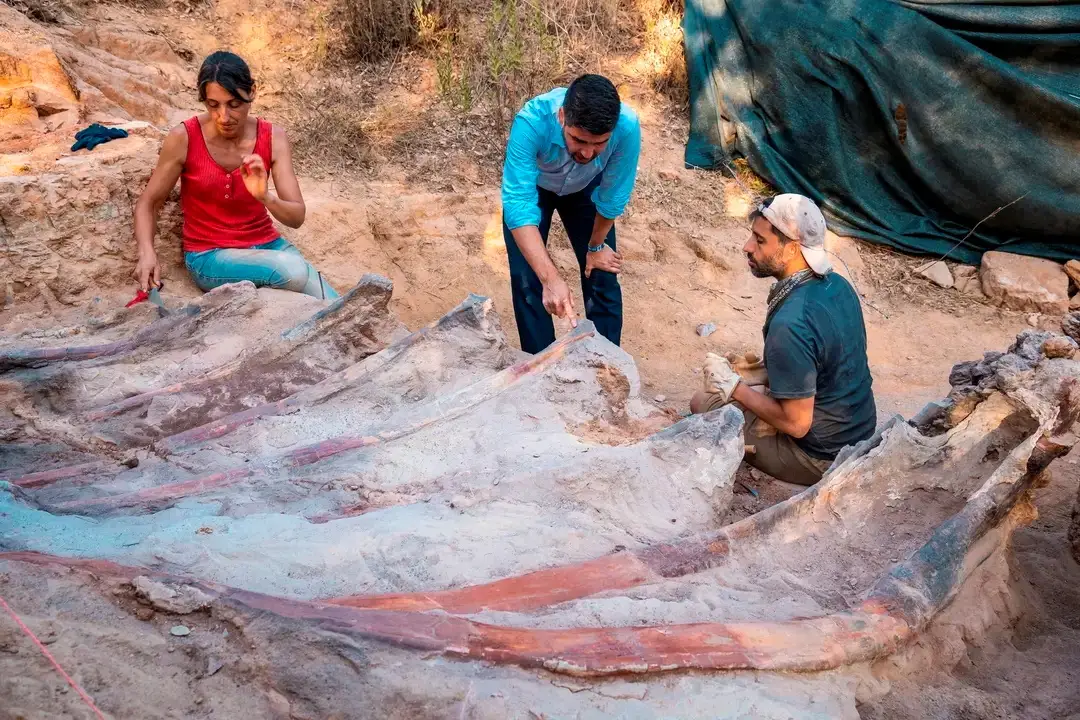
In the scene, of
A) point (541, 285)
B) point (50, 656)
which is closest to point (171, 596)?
point (50, 656)

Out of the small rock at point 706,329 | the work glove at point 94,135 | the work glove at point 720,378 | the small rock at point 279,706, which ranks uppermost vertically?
the work glove at point 94,135

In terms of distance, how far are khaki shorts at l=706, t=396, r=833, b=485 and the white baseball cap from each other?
0.60 meters

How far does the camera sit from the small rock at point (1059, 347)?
96.0 inches

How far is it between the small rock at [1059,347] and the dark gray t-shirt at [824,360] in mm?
623

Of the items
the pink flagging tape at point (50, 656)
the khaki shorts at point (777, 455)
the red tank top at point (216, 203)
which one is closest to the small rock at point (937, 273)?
the khaki shorts at point (777, 455)

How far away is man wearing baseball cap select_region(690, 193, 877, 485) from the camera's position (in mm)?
2854

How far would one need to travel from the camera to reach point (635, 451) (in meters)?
2.46

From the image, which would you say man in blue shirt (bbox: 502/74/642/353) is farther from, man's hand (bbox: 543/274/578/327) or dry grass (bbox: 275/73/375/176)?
dry grass (bbox: 275/73/375/176)

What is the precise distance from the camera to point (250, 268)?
11.9 feet

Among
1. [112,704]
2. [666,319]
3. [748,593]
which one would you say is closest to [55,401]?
[112,704]

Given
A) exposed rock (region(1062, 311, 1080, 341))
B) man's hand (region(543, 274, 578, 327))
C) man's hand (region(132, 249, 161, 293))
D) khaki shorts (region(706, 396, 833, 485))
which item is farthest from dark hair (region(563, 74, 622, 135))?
man's hand (region(132, 249, 161, 293))

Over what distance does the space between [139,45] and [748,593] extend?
202 inches

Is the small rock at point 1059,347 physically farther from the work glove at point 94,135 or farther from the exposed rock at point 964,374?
the work glove at point 94,135

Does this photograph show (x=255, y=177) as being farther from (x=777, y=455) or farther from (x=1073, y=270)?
(x=1073, y=270)
